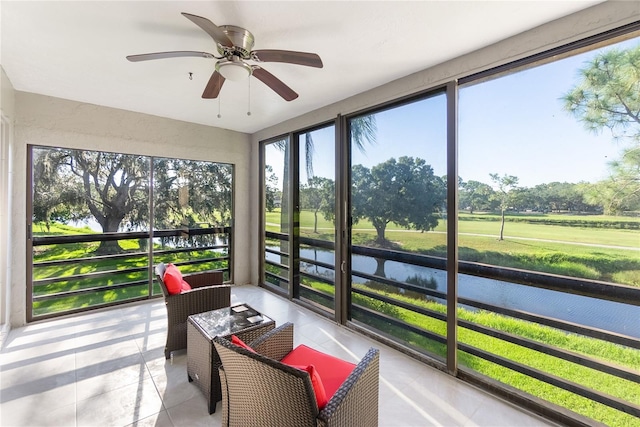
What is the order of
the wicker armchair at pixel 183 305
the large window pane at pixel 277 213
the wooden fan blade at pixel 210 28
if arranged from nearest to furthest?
the wooden fan blade at pixel 210 28 < the wicker armchair at pixel 183 305 < the large window pane at pixel 277 213

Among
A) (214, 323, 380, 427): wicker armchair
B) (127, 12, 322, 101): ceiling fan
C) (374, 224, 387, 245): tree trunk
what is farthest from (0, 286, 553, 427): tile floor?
(127, 12, 322, 101): ceiling fan

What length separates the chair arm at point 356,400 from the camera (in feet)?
3.97

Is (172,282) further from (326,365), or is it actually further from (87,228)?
(87,228)

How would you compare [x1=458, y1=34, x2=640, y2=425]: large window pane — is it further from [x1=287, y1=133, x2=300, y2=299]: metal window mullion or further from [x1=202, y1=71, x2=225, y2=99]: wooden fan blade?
[x1=287, y1=133, x2=300, y2=299]: metal window mullion

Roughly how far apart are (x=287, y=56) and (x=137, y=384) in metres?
2.69

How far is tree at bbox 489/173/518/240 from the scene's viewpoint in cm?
221

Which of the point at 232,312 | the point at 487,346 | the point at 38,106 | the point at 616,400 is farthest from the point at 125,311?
the point at 616,400

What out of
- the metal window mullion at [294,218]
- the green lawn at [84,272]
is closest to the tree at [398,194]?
the metal window mullion at [294,218]

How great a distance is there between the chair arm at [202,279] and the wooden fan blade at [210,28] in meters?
2.41

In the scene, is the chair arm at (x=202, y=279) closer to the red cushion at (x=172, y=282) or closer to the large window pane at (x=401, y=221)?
the red cushion at (x=172, y=282)

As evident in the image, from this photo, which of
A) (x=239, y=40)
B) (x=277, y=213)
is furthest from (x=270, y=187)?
(x=239, y=40)

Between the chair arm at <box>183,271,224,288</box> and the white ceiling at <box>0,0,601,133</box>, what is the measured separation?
2.07 metres

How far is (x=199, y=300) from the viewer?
106 inches

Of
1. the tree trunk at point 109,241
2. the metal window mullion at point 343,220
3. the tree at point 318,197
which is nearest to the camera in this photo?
the metal window mullion at point 343,220
